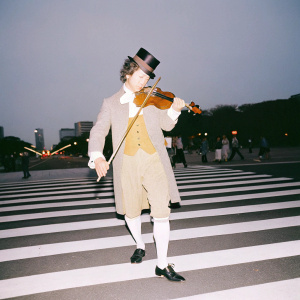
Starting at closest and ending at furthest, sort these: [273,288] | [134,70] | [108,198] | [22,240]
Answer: [273,288] → [134,70] → [22,240] → [108,198]

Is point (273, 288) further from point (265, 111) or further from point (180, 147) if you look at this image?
point (265, 111)

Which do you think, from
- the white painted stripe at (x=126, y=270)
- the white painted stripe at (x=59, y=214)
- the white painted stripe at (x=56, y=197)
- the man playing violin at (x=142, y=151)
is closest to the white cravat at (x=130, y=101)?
the man playing violin at (x=142, y=151)

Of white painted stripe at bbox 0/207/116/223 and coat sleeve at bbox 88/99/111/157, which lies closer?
coat sleeve at bbox 88/99/111/157

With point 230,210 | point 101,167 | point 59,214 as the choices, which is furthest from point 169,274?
point 59,214

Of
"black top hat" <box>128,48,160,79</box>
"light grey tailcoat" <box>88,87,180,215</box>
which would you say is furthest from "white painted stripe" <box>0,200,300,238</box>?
"black top hat" <box>128,48,160,79</box>

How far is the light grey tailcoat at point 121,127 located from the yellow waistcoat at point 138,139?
4 centimetres

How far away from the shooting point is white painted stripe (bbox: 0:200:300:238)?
4.48 meters

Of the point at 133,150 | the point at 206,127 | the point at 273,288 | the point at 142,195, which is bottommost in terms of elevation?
the point at 273,288

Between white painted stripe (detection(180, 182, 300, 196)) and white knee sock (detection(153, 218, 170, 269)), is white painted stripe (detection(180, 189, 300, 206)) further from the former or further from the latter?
white knee sock (detection(153, 218, 170, 269))

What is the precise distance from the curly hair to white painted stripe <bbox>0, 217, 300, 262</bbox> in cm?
229

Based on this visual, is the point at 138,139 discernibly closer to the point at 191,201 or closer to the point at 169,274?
the point at 169,274

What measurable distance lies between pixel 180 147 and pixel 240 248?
10874 mm

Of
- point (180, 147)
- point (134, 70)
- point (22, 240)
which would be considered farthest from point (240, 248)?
point (180, 147)

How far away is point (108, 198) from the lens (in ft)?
22.5
